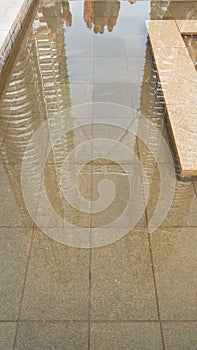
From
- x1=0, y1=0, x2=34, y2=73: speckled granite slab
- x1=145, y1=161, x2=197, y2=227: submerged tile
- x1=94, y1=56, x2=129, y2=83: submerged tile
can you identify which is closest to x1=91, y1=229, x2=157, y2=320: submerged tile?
x1=145, y1=161, x2=197, y2=227: submerged tile

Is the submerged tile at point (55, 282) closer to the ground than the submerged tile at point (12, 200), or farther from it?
closer to the ground

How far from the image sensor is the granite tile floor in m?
3.14

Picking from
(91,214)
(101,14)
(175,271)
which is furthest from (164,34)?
(175,271)

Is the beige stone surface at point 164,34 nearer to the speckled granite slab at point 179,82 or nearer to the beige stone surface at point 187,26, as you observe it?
the speckled granite slab at point 179,82

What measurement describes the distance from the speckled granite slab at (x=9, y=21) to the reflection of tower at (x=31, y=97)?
1.00ft

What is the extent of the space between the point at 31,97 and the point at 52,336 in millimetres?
4319

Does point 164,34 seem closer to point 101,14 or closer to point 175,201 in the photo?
point 101,14

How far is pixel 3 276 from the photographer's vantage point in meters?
3.48

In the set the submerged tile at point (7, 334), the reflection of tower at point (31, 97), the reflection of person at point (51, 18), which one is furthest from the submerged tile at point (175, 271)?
the reflection of person at point (51, 18)

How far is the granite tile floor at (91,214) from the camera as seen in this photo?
314 cm

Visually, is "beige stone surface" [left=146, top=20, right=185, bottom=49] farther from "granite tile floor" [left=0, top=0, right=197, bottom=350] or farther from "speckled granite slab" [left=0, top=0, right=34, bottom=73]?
"speckled granite slab" [left=0, top=0, right=34, bottom=73]

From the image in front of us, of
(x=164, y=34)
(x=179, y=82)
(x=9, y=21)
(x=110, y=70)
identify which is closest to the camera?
(x=179, y=82)

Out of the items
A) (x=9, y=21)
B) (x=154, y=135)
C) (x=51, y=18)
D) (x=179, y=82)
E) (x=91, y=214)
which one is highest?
(x=9, y=21)

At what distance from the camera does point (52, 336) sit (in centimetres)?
305
